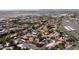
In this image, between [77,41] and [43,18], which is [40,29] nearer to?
[43,18]

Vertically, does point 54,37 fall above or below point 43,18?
below

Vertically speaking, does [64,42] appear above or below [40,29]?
below
